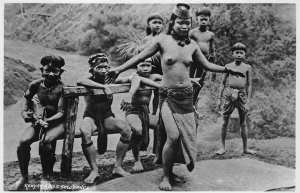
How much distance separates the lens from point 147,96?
5.57 meters

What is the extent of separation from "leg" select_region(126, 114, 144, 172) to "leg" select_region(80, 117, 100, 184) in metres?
0.49

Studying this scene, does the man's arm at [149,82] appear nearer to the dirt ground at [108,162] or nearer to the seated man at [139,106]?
the seated man at [139,106]

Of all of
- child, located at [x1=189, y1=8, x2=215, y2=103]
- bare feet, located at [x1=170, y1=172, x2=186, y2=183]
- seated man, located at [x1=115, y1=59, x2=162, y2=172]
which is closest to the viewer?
bare feet, located at [x1=170, y1=172, x2=186, y2=183]

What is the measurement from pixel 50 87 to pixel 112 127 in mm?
892

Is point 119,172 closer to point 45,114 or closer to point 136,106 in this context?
point 136,106

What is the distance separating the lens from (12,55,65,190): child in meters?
5.00

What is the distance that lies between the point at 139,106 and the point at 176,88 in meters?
0.73

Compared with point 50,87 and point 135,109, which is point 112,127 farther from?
A: point 50,87

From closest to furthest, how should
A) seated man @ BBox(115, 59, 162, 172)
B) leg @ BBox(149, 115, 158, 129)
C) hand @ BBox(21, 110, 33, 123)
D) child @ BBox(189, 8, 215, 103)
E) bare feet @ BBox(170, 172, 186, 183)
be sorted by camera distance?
hand @ BBox(21, 110, 33, 123)
bare feet @ BBox(170, 172, 186, 183)
seated man @ BBox(115, 59, 162, 172)
leg @ BBox(149, 115, 158, 129)
child @ BBox(189, 8, 215, 103)

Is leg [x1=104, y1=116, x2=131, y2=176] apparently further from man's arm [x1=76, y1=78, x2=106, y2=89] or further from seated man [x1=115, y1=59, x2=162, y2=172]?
man's arm [x1=76, y1=78, x2=106, y2=89]

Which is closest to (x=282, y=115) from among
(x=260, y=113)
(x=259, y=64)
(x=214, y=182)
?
(x=260, y=113)

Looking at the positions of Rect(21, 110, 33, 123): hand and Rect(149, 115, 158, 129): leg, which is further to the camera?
Rect(149, 115, 158, 129): leg

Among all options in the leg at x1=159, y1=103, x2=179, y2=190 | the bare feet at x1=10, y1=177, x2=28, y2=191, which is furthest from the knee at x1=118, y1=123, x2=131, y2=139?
the bare feet at x1=10, y1=177, x2=28, y2=191

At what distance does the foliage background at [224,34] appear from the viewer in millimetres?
6242
